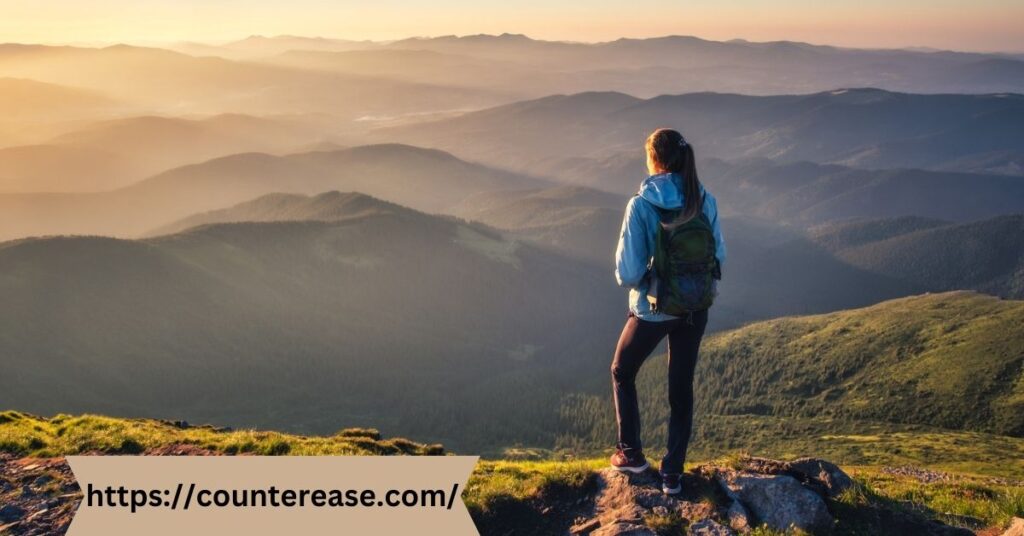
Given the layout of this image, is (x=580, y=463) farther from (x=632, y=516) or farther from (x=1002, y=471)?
(x=1002, y=471)

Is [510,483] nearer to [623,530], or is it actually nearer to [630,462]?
[630,462]

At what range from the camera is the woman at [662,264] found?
403 inches

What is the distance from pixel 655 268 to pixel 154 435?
13.6 meters

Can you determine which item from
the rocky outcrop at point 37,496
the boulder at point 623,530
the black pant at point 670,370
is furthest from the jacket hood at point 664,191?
the rocky outcrop at point 37,496

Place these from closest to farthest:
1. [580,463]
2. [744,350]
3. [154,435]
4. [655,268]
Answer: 1. [655,268]
2. [580,463]
3. [154,435]
4. [744,350]

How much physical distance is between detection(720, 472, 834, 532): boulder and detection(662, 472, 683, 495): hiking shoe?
82 centimetres

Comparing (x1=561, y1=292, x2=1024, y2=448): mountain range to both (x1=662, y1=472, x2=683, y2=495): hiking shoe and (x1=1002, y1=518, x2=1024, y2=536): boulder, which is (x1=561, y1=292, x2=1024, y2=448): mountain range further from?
(x1=1002, y1=518, x2=1024, y2=536): boulder

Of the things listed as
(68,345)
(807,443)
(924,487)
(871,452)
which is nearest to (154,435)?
(924,487)

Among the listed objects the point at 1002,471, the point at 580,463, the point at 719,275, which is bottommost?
the point at 1002,471

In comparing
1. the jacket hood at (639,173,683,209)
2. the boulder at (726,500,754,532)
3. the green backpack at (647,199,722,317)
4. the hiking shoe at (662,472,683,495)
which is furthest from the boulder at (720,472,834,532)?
the jacket hood at (639,173,683,209)

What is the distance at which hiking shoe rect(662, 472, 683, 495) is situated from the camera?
36.9ft

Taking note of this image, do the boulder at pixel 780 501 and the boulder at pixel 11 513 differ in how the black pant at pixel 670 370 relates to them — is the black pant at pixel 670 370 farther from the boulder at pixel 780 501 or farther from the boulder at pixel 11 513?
the boulder at pixel 11 513

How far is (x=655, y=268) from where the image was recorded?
405 inches

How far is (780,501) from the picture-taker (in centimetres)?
1062
